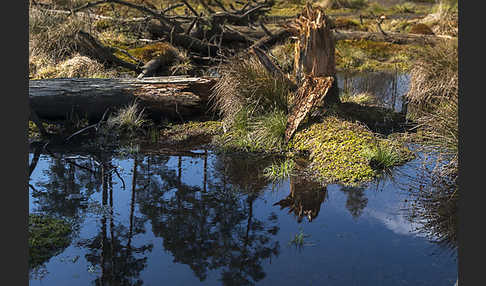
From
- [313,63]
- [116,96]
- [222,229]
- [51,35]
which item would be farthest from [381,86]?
[222,229]

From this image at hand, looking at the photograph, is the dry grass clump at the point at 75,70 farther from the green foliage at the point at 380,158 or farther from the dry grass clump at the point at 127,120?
the green foliage at the point at 380,158

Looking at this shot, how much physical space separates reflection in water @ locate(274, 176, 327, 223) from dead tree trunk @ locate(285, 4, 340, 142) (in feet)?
→ 5.40

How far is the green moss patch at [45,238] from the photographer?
4440mm

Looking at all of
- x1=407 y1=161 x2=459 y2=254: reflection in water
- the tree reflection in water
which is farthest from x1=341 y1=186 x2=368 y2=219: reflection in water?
the tree reflection in water

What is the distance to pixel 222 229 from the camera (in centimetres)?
497

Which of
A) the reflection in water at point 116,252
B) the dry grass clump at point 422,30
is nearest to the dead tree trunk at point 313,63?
the reflection in water at point 116,252

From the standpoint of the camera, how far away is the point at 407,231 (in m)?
Result: 4.98

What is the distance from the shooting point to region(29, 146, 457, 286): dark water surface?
417cm

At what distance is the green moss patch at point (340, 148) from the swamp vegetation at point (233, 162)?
3 cm

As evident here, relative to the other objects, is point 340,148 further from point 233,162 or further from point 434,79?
point 434,79

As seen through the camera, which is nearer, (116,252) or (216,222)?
(116,252)

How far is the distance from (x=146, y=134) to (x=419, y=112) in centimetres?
544

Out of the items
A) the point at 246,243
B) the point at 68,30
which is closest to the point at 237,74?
the point at 246,243

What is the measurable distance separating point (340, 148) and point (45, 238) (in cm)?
419
